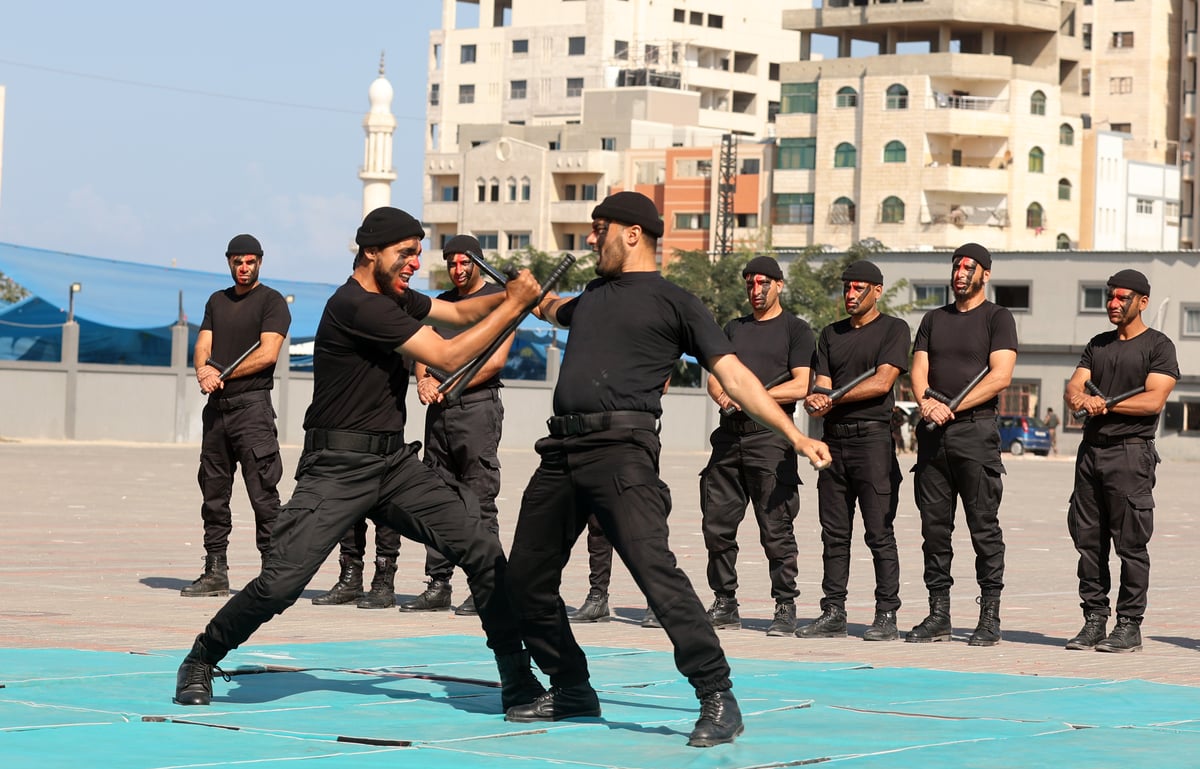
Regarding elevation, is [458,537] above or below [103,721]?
above

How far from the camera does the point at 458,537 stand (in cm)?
885

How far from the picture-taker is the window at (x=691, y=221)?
99875 mm

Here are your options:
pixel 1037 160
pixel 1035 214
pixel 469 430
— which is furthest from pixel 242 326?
pixel 1037 160

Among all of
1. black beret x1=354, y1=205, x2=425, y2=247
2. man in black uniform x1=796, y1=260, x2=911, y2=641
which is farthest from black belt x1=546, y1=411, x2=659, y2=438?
A: man in black uniform x1=796, y1=260, x2=911, y2=641

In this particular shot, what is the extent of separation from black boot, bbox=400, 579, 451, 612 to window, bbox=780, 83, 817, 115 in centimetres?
8513

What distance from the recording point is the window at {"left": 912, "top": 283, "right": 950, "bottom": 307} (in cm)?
7750

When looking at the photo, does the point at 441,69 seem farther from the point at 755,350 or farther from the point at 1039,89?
the point at 755,350

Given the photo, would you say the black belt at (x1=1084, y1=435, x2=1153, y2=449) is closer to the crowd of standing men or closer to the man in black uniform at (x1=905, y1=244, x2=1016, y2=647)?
the crowd of standing men

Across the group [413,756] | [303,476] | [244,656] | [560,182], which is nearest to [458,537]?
[303,476]

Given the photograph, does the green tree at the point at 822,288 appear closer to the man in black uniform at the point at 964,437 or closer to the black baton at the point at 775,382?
the black baton at the point at 775,382

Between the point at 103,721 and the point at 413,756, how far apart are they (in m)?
1.41

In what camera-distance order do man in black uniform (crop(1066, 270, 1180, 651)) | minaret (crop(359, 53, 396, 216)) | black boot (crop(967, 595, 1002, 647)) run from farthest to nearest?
minaret (crop(359, 53, 396, 216)) → black boot (crop(967, 595, 1002, 647)) → man in black uniform (crop(1066, 270, 1180, 651))

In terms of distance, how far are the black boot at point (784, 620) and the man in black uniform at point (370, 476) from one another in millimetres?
3834

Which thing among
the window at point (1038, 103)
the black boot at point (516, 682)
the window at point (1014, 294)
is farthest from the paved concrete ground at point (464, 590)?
the window at point (1038, 103)
